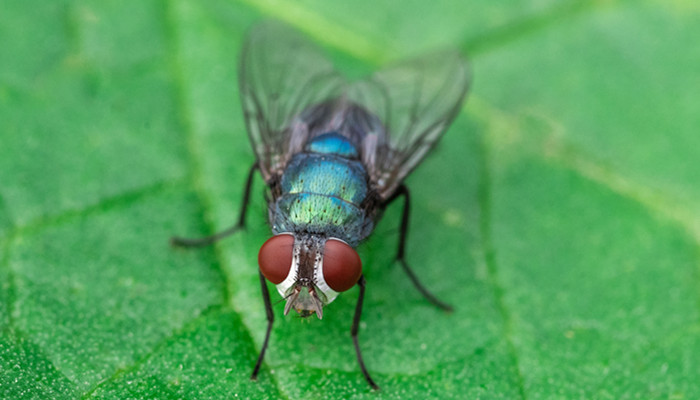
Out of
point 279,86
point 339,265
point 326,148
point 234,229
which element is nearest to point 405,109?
Answer: point 326,148

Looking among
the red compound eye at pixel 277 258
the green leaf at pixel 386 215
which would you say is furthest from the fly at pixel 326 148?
the green leaf at pixel 386 215

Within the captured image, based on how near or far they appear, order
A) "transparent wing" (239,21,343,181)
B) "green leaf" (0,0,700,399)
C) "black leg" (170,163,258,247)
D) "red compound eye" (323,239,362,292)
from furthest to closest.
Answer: "transparent wing" (239,21,343,181)
"black leg" (170,163,258,247)
"green leaf" (0,0,700,399)
"red compound eye" (323,239,362,292)

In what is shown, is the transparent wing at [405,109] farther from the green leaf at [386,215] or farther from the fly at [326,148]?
the green leaf at [386,215]

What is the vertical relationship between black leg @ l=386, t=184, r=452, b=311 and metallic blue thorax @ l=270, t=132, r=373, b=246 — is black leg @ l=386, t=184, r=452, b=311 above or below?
below

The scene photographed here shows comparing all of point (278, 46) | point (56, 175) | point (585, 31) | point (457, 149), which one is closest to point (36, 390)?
A: point (56, 175)

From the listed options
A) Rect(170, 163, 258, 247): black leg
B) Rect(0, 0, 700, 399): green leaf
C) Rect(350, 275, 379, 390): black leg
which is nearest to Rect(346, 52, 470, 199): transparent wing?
Rect(0, 0, 700, 399): green leaf

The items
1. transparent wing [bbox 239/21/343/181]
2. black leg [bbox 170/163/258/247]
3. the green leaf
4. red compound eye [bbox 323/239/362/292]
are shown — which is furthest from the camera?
transparent wing [bbox 239/21/343/181]

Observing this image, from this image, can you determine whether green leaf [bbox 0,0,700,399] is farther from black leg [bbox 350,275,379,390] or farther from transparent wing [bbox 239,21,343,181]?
transparent wing [bbox 239,21,343,181]
